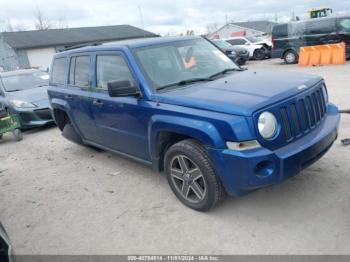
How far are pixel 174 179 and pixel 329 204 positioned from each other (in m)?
1.70

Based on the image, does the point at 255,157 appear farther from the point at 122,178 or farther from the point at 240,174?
the point at 122,178

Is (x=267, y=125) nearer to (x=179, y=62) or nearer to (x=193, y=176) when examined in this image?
(x=193, y=176)

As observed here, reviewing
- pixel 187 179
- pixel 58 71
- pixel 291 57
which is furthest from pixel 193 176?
pixel 291 57

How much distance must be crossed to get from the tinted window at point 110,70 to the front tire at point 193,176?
1.16 m

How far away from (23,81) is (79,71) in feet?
19.0

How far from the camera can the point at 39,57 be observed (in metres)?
36.2

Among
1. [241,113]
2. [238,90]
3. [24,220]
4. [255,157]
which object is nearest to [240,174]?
[255,157]

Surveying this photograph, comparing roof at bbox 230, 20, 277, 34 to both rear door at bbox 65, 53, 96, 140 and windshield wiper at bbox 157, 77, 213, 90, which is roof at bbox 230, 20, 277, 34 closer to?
rear door at bbox 65, 53, 96, 140

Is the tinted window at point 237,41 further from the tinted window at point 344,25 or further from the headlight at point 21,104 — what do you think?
the headlight at point 21,104

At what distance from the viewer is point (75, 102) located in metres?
5.68

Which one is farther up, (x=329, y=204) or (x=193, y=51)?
(x=193, y=51)

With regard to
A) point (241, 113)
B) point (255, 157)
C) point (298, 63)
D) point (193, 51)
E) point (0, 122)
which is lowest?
point (298, 63)

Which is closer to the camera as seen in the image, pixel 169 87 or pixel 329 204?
pixel 329 204

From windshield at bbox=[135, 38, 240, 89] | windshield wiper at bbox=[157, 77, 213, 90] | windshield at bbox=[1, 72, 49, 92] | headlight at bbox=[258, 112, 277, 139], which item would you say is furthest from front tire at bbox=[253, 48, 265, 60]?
headlight at bbox=[258, 112, 277, 139]
